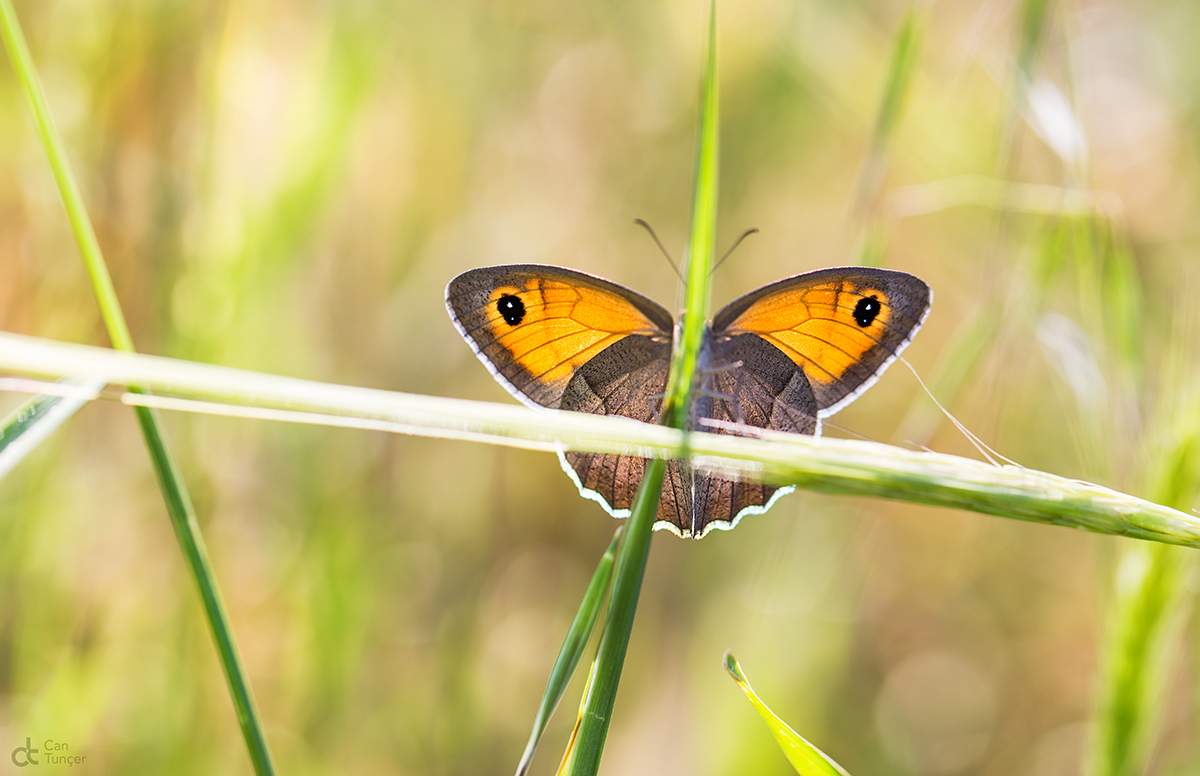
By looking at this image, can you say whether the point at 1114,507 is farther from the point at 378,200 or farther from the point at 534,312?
the point at 378,200

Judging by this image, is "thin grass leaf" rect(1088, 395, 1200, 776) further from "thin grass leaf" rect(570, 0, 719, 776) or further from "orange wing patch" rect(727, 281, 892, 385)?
"thin grass leaf" rect(570, 0, 719, 776)

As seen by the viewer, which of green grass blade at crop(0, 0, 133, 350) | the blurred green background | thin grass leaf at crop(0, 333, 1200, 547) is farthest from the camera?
the blurred green background

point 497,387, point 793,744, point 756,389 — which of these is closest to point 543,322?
point 756,389

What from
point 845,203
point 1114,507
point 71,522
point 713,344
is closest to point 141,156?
point 71,522

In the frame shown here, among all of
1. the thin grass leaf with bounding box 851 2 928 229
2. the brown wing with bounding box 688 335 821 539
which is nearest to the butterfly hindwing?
the brown wing with bounding box 688 335 821 539

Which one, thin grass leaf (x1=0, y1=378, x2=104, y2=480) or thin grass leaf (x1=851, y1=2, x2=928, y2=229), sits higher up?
thin grass leaf (x1=851, y1=2, x2=928, y2=229)
